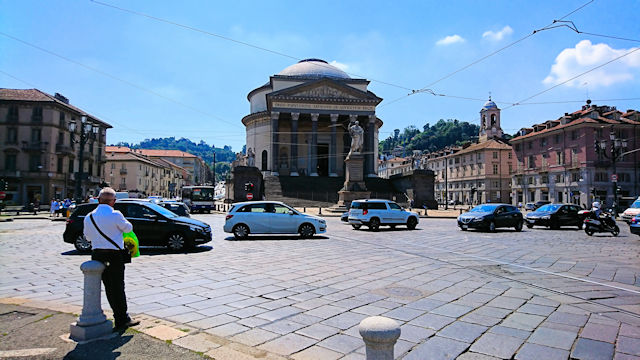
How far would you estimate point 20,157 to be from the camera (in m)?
44.3

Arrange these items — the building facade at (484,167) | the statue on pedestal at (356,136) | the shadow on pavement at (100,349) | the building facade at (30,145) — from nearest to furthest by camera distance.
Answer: the shadow on pavement at (100,349), the statue on pedestal at (356,136), the building facade at (30,145), the building facade at (484,167)

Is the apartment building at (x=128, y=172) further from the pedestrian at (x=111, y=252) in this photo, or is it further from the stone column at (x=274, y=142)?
the pedestrian at (x=111, y=252)

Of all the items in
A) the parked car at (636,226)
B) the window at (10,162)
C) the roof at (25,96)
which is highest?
the roof at (25,96)

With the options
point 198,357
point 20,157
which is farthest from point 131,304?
point 20,157

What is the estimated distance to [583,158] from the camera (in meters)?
48.7

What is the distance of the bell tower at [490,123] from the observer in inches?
2896

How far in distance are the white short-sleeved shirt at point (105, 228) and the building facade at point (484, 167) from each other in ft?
196

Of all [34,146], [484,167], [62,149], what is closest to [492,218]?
[62,149]

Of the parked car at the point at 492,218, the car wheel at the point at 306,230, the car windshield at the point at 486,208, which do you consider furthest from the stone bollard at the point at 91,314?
the car windshield at the point at 486,208

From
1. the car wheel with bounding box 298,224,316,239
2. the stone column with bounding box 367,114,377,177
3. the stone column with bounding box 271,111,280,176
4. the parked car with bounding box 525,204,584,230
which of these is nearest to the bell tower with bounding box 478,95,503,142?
the stone column with bounding box 367,114,377,177

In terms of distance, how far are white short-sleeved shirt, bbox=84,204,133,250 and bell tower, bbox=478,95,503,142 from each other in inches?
3040

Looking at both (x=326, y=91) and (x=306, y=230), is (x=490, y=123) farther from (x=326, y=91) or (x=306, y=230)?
(x=306, y=230)

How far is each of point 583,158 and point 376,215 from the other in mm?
43093

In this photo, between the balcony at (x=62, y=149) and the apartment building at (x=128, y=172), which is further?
the apartment building at (x=128, y=172)
